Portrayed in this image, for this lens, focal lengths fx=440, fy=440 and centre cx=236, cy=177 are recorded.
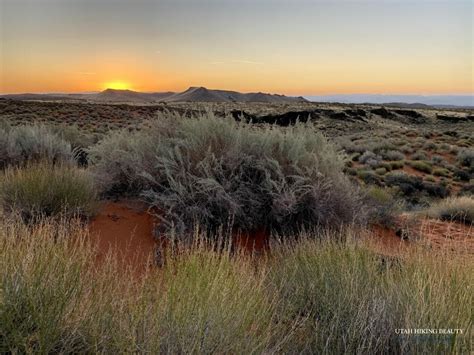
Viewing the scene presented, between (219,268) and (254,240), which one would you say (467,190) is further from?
(219,268)

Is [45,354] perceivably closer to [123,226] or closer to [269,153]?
[123,226]

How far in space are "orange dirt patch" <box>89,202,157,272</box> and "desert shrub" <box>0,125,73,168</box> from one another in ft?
12.9

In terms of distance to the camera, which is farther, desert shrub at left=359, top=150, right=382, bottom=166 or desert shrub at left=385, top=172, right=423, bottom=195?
desert shrub at left=359, top=150, right=382, bottom=166

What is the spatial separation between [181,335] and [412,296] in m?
1.87

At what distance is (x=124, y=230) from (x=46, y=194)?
130 cm

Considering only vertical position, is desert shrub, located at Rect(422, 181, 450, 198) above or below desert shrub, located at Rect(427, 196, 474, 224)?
below

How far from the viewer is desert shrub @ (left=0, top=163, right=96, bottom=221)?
6.52 meters

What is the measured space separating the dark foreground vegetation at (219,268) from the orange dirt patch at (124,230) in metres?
0.25

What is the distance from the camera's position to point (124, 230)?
265 inches

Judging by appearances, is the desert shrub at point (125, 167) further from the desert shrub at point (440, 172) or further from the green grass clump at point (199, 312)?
the desert shrub at point (440, 172)

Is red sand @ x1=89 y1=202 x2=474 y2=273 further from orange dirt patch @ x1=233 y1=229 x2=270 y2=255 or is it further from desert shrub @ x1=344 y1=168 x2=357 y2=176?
desert shrub @ x1=344 y1=168 x2=357 y2=176

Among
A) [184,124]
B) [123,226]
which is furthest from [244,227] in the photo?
[184,124]

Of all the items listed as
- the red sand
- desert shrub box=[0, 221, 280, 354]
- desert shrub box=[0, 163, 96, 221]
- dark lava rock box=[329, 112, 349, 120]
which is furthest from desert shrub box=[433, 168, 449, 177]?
dark lava rock box=[329, 112, 349, 120]

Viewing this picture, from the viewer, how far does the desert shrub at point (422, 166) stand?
22.1 meters
